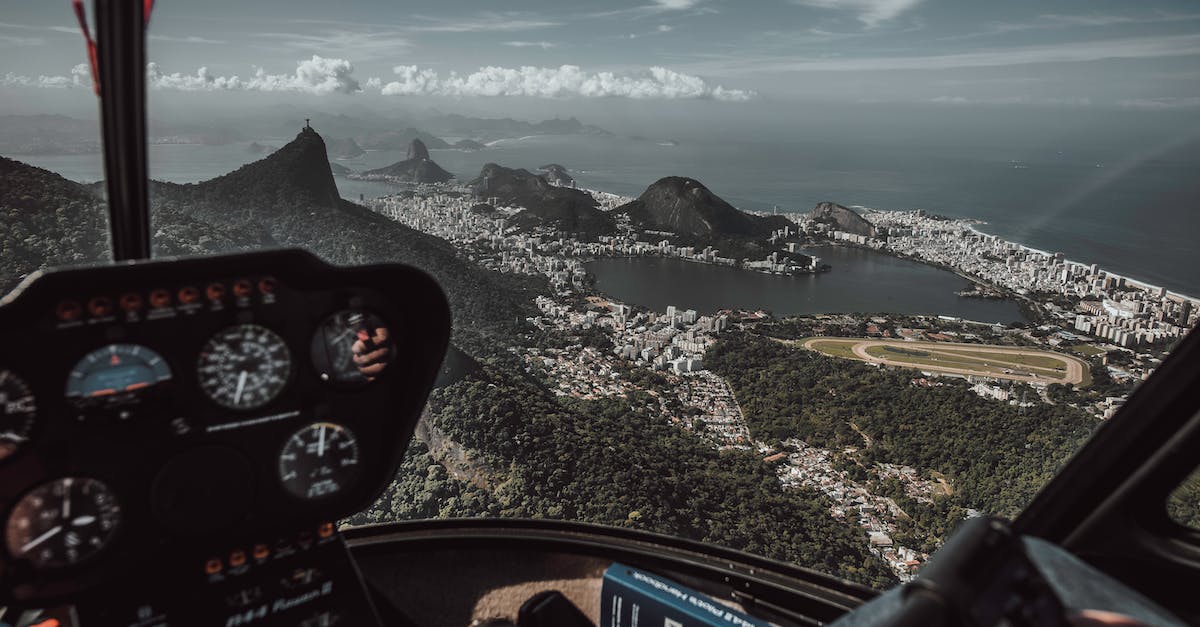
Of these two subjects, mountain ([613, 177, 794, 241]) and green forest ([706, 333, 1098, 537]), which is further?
mountain ([613, 177, 794, 241])

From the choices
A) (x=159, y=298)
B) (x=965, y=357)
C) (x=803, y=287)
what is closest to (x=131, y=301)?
(x=159, y=298)

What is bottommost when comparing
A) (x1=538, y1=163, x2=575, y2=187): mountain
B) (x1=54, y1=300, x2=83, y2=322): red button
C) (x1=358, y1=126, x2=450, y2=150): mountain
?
(x1=54, y1=300, x2=83, y2=322): red button

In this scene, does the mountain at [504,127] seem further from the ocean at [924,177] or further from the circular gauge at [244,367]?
the circular gauge at [244,367]

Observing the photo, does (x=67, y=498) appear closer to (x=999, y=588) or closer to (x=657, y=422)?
(x=999, y=588)

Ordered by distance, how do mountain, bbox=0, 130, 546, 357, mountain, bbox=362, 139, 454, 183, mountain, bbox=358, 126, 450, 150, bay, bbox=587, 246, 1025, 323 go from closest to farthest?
1. mountain, bbox=0, 130, 546, 357
2. mountain, bbox=358, 126, 450, 150
3. mountain, bbox=362, 139, 454, 183
4. bay, bbox=587, 246, 1025, 323

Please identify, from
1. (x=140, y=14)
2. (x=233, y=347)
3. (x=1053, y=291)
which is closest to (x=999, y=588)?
(x=233, y=347)

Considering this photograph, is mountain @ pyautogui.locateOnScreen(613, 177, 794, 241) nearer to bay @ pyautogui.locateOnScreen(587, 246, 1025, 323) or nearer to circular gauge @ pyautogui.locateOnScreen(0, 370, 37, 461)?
bay @ pyautogui.locateOnScreen(587, 246, 1025, 323)

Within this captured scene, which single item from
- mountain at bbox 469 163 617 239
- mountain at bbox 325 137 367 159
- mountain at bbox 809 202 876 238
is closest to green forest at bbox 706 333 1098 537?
mountain at bbox 469 163 617 239

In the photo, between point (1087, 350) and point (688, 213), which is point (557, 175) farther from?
point (1087, 350)
